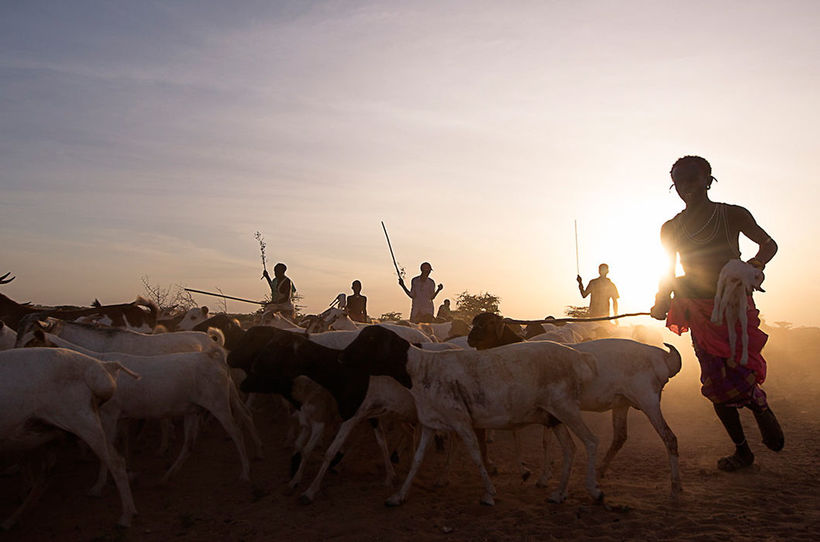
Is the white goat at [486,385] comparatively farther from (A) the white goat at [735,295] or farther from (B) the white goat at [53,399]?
(B) the white goat at [53,399]

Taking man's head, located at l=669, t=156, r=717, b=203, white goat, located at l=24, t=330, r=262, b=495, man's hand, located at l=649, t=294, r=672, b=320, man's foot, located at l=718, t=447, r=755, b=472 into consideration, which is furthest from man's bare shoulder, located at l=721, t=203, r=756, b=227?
white goat, located at l=24, t=330, r=262, b=495

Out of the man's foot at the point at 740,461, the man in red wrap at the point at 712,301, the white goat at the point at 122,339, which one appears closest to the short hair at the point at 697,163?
the man in red wrap at the point at 712,301

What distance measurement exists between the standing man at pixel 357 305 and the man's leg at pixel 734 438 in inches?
384

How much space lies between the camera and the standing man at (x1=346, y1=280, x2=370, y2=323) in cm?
1572

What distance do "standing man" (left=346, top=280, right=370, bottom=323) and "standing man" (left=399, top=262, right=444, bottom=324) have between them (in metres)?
1.31

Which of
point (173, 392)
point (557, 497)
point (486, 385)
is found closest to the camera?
point (557, 497)

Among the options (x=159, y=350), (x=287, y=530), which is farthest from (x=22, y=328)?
(x=287, y=530)

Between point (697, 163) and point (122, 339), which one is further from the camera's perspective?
point (122, 339)

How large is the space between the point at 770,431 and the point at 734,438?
0.36 m

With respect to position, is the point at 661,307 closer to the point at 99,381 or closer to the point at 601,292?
the point at 99,381

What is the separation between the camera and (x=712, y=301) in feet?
23.1

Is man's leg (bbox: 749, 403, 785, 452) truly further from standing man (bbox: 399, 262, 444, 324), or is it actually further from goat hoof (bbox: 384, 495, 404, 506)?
standing man (bbox: 399, 262, 444, 324)

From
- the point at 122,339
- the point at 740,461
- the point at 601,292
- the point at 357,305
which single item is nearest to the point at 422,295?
the point at 357,305

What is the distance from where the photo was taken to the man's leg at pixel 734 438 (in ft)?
23.0
